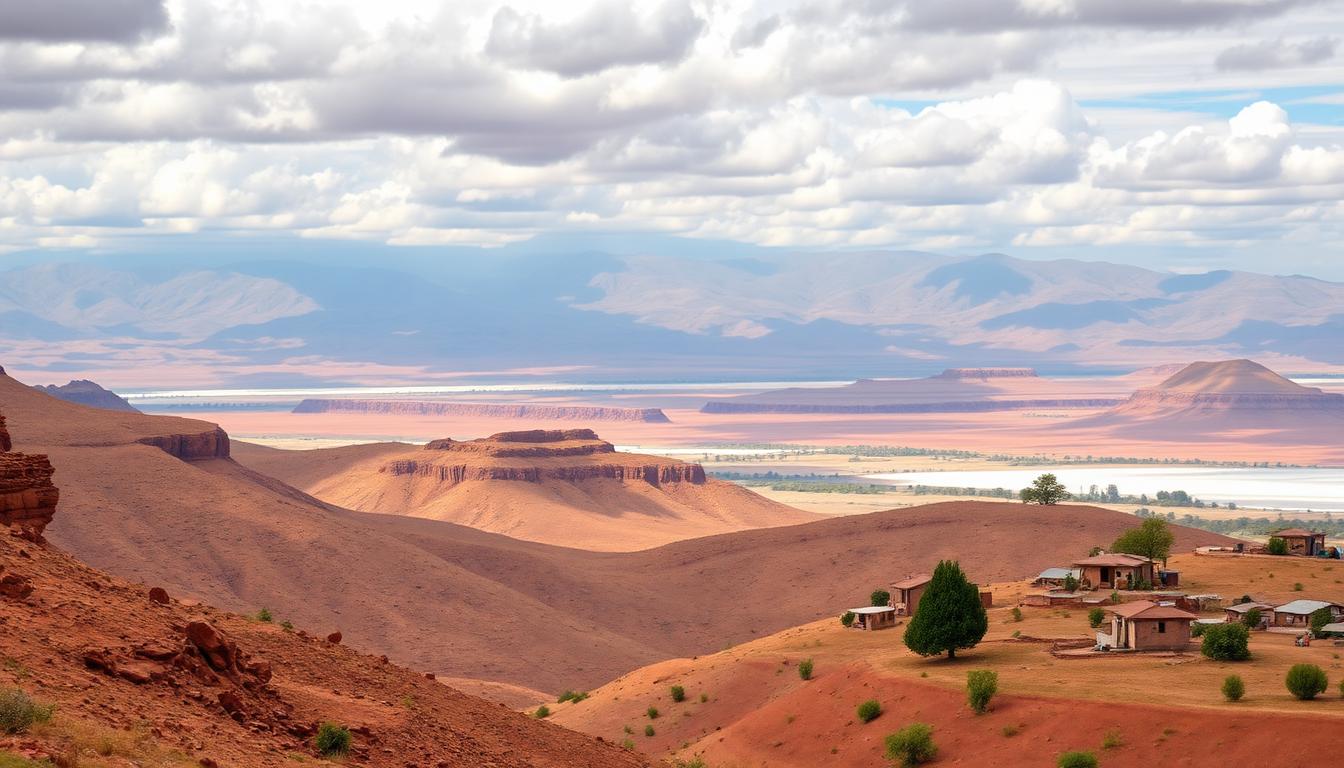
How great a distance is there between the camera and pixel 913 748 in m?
51.2

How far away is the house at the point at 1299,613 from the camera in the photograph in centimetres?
6488

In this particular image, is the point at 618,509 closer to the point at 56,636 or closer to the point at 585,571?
the point at 585,571

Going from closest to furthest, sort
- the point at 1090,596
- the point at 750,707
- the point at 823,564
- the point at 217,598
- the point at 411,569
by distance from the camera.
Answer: the point at 750,707
the point at 1090,596
the point at 217,598
the point at 411,569
the point at 823,564

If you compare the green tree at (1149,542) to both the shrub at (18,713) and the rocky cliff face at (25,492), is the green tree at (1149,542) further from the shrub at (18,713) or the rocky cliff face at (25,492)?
the shrub at (18,713)

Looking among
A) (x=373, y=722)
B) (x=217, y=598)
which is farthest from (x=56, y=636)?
(x=217, y=598)

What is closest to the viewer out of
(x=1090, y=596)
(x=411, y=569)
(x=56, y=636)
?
(x=56, y=636)

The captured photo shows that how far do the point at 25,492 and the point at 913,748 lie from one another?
26544mm

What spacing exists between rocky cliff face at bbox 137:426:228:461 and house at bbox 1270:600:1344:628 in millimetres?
78611

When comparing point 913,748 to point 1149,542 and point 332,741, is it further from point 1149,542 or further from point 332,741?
point 1149,542

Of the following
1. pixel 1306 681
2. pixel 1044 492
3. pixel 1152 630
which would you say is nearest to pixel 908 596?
pixel 1152 630

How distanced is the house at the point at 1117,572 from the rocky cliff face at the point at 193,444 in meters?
67.8

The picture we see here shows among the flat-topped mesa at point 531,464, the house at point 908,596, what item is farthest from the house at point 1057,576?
the flat-topped mesa at point 531,464

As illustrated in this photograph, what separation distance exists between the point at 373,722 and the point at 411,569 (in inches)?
3091

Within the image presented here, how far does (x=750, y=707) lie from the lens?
64.6 metres
